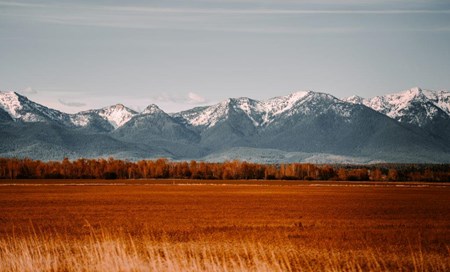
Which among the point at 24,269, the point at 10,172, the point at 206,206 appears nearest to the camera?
the point at 24,269

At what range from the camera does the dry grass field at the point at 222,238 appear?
26578mm

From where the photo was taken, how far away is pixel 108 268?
23516mm

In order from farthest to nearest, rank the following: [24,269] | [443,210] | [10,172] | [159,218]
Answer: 1. [10,172]
2. [443,210]
3. [159,218]
4. [24,269]

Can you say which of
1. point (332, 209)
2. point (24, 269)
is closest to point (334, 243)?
point (24, 269)

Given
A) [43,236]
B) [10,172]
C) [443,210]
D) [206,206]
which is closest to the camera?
[43,236]

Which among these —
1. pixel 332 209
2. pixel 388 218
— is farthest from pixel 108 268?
pixel 332 209

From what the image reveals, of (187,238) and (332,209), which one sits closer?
(187,238)

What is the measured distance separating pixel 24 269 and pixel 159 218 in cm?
2673

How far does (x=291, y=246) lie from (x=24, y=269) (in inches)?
613

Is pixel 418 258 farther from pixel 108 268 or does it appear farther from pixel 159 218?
pixel 159 218

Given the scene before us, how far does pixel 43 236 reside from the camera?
36531mm

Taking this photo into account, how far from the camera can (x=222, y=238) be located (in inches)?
1474

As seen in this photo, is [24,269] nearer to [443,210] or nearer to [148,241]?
[148,241]

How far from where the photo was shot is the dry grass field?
26.6m
